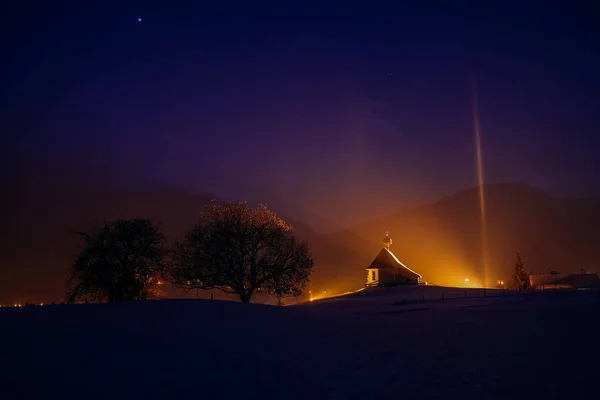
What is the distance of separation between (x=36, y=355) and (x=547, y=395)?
13365mm

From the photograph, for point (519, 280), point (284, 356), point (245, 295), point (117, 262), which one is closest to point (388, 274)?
point (519, 280)

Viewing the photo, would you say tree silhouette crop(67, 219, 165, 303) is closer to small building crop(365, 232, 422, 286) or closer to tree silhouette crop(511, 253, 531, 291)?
small building crop(365, 232, 422, 286)

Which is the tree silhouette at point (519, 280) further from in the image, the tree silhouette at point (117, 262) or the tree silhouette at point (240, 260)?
the tree silhouette at point (117, 262)

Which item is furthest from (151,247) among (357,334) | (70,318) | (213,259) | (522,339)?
(522,339)

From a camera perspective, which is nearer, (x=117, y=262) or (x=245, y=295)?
(x=117, y=262)

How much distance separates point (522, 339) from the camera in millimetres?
16172

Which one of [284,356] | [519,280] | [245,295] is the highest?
[245,295]

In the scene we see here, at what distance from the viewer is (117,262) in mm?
31281

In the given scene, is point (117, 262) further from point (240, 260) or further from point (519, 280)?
point (519, 280)

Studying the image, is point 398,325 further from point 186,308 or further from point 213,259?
point 213,259

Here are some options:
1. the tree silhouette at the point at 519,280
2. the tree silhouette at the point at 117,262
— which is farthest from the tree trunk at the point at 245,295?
the tree silhouette at the point at 519,280

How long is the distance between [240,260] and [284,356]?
23.9m

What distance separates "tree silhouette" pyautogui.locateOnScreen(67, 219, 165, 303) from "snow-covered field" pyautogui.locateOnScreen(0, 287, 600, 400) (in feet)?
33.1

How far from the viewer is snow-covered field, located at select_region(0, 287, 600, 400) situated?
445 inches
